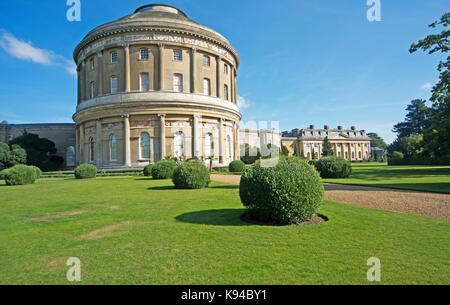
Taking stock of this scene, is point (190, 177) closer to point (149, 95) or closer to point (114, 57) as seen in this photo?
point (149, 95)

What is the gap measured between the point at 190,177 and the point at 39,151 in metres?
34.9

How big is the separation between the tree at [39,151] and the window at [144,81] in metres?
19.3

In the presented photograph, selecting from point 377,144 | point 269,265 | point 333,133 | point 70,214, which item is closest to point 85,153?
point 70,214

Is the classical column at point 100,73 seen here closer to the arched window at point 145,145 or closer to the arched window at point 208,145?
the arched window at point 145,145

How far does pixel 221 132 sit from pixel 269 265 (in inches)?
1132

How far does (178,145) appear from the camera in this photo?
29.7 meters

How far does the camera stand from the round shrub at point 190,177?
45.1ft

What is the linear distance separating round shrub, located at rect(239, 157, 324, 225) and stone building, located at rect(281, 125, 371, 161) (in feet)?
276

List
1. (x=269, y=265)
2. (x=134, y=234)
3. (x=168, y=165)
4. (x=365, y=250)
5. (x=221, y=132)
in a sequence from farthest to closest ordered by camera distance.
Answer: (x=221, y=132) < (x=168, y=165) < (x=134, y=234) < (x=365, y=250) < (x=269, y=265)

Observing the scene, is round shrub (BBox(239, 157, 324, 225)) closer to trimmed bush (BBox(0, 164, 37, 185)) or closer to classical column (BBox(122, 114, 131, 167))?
trimmed bush (BBox(0, 164, 37, 185))

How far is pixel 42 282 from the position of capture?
3.52 m

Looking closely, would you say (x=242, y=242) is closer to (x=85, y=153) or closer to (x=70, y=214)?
(x=70, y=214)

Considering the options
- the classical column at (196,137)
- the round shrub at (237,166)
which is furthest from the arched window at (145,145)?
the round shrub at (237,166)

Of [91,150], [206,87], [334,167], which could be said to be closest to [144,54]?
[206,87]
